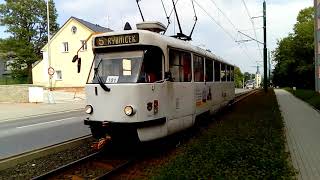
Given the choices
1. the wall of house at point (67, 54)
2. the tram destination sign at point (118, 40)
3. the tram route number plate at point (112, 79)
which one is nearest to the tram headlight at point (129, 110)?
the tram route number plate at point (112, 79)

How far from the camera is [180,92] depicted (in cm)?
1137

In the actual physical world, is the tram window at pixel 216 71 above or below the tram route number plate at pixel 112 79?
above

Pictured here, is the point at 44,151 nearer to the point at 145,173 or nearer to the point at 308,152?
the point at 145,173

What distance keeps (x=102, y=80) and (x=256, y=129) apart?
4802mm

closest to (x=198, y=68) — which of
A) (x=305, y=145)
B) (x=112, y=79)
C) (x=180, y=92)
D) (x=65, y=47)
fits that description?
(x=180, y=92)

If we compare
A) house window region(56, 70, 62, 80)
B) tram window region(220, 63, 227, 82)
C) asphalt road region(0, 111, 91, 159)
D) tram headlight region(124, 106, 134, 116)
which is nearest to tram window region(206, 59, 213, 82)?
tram window region(220, 63, 227, 82)

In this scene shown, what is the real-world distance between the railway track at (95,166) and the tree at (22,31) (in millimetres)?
55541

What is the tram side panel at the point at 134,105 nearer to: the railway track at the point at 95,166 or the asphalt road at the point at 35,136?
the railway track at the point at 95,166

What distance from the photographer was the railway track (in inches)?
330

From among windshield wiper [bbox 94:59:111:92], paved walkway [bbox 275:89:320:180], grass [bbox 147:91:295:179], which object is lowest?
paved walkway [bbox 275:89:320:180]

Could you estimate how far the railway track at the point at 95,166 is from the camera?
330 inches

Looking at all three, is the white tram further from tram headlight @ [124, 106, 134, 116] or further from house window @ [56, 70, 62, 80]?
house window @ [56, 70, 62, 80]

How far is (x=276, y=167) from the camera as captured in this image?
7848 mm

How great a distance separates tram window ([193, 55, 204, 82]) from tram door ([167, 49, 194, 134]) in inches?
23.3
